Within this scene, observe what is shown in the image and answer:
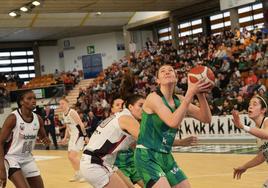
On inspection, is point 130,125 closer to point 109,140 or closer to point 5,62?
point 109,140

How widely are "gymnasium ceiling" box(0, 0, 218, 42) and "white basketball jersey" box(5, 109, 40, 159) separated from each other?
55.0ft

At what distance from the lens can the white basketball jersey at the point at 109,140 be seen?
18.1 feet

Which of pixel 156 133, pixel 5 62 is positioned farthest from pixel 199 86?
pixel 5 62

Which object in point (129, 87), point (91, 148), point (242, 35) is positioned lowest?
point (91, 148)

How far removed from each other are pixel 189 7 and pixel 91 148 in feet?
81.5

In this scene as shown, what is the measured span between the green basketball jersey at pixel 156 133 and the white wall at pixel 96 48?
30.8 m

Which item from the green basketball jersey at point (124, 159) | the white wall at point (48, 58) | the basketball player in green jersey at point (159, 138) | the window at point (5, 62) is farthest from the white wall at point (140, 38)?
the basketball player in green jersey at point (159, 138)

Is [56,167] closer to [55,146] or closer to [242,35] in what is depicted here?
[55,146]

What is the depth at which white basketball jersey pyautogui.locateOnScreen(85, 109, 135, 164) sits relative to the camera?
5504 mm

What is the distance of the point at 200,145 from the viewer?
16.7 m

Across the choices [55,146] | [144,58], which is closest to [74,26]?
[144,58]

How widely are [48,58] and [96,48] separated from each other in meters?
4.56

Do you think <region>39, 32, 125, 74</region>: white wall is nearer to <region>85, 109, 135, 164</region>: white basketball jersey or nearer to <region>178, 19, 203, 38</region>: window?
<region>178, 19, 203, 38</region>: window

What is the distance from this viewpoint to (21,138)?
6430mm
